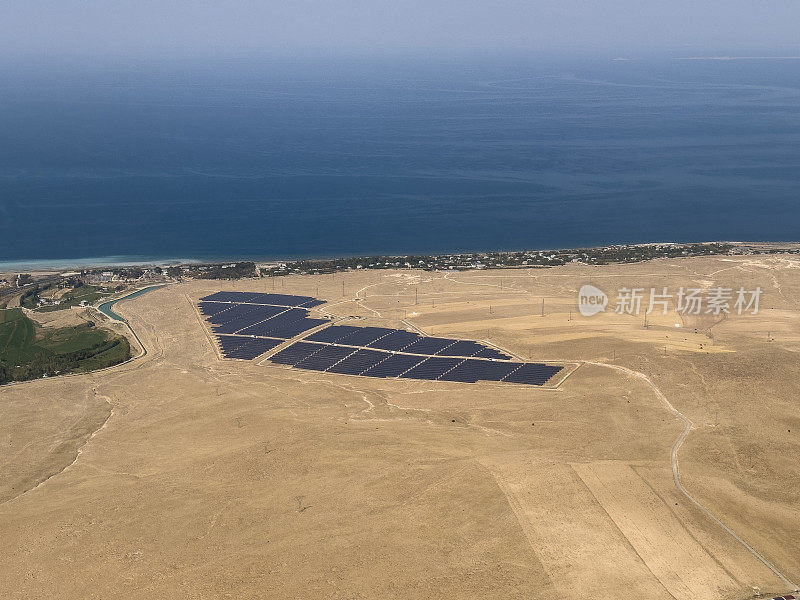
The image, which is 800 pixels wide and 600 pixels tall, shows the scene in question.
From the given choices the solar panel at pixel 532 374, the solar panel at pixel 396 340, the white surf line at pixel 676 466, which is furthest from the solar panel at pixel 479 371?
the solar panel at pixel 396 340

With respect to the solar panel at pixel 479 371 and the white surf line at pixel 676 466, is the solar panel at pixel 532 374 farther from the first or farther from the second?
the white surf line at pixel 676 466

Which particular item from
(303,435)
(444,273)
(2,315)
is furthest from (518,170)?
(303,435)

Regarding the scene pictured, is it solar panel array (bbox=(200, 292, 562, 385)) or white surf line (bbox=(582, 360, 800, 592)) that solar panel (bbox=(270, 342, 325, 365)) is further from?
white surf line (bbox=(582, 360, 800, 592))

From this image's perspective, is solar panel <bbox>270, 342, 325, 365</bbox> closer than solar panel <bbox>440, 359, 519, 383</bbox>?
No

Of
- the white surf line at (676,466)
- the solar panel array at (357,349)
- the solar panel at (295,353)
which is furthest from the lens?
the solar panel at (295,353)

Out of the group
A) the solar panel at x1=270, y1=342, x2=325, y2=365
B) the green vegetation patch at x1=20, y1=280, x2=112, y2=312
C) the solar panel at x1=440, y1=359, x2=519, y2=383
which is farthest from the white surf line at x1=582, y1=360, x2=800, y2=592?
the green vegetation patch at x1=20, y1=280, x2=112, y2=312

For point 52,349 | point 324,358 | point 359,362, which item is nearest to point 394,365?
point 359,362

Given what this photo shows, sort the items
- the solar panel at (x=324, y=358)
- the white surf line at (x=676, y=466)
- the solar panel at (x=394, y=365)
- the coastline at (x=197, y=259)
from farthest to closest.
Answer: the coastline at (x=197, y=259) < the solar panel at (x=324, y=358) < the solar panel at (x=394, y=365) < the white surf line at (x=676, y=466)

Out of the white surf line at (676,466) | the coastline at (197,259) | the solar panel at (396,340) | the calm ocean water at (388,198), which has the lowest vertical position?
the white surf line at (676,466)
